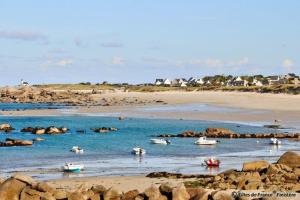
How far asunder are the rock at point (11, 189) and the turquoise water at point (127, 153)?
1214 centimetres

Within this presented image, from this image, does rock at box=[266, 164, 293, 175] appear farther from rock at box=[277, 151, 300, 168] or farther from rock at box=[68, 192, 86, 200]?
rock at box=[68, 192, 86, 200]

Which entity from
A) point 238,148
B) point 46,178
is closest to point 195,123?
point 238,148

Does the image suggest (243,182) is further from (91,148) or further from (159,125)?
(159,125)

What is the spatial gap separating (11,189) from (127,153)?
26.5 metres

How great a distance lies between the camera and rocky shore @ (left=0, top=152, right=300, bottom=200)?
2158cm

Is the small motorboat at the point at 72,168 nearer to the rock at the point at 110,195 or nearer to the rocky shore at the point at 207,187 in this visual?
the rocky shore at the point at 207,187

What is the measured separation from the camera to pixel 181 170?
120ft

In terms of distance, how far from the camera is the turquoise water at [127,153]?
3866 cm

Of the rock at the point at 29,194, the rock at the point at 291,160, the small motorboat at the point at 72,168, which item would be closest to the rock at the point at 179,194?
the rock at the point at 29,194

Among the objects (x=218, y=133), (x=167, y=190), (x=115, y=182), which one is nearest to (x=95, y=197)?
(x=167, y=190)

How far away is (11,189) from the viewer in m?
22.6

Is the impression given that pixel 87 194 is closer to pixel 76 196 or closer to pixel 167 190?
pixel 76 196

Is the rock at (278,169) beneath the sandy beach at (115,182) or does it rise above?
above

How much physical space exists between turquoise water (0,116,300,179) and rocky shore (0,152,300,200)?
6906mm
